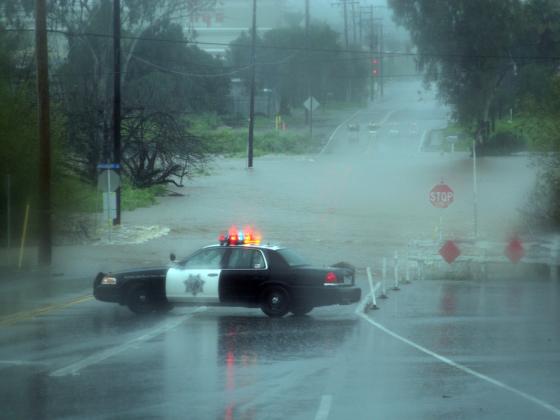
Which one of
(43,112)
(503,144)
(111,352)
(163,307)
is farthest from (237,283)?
(503,144)

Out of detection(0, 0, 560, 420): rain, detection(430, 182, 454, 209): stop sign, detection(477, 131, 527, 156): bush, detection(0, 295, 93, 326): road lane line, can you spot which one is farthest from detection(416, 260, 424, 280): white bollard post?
detection(477, 131, 527, 156): bush

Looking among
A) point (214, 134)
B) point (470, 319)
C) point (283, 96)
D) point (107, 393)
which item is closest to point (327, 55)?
point (283, 96)

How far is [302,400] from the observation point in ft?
33.7

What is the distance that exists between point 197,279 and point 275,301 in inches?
55.9

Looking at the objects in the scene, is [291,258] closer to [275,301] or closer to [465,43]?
[275,301]

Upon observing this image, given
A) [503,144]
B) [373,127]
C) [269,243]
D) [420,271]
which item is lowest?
[420,271]

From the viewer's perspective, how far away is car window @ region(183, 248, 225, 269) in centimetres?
1819

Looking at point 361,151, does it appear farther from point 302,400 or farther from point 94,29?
point 302,400

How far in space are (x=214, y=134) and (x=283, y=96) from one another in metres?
24.9

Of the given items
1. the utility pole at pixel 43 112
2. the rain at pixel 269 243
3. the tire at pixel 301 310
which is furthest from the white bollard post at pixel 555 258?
the utility pole at pixel 43 112

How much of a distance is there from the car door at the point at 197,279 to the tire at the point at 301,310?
1349 millimetres

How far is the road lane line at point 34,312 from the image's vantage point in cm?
1744

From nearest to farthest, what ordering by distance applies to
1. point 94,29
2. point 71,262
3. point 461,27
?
point 71,262, point 94,29, point 461,27

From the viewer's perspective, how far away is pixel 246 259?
18141 mm
